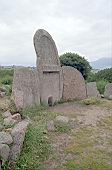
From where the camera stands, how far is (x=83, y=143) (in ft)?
23.2

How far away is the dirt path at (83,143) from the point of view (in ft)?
19.7

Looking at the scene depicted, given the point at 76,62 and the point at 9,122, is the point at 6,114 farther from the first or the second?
the point at 76,62

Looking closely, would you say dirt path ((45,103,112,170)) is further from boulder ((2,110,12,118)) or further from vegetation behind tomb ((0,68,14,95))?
vegetation behind tomb ((0,68,14,95))

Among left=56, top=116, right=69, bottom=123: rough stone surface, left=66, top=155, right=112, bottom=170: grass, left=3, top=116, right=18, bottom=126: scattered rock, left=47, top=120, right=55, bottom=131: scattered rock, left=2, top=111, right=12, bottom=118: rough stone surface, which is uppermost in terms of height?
left=2, top=111, right=12, bottom=118: rough stone surface

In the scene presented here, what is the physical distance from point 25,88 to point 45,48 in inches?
84.5

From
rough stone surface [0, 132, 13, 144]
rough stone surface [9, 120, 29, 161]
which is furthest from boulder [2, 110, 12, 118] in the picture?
rough stone surface [0, 132, 13, 144]

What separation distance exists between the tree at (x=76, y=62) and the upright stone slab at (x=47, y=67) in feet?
29.9

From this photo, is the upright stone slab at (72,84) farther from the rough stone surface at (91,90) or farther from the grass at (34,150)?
the grass at (34,150)

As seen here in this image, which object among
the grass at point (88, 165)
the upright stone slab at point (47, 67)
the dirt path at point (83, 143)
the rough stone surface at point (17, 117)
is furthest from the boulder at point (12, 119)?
the upright stone slab at point (47, 67)

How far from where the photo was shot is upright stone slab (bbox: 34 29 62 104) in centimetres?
1045

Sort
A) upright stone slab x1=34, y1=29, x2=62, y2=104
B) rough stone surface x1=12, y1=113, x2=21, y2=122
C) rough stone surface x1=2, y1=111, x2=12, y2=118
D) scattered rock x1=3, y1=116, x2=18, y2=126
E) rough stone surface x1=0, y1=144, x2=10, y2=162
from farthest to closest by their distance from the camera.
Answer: upright stone slab x1=34, y1=29, x2=62, y2=104, rough stone surface x1=2, y1=111, x2=12, y2=118, rough stone surface x1=12, y1=113, x2=21, y2=122, scattered rock x1=3, y1=116, x2=18, y2=126, rough stone surface x1=0, y1=144, x2=10, y2=162

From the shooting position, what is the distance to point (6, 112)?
27.1ft

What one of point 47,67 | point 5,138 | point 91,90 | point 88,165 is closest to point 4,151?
point 5,138

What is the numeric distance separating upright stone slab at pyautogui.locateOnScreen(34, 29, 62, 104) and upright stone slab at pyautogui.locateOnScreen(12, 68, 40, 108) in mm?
358
